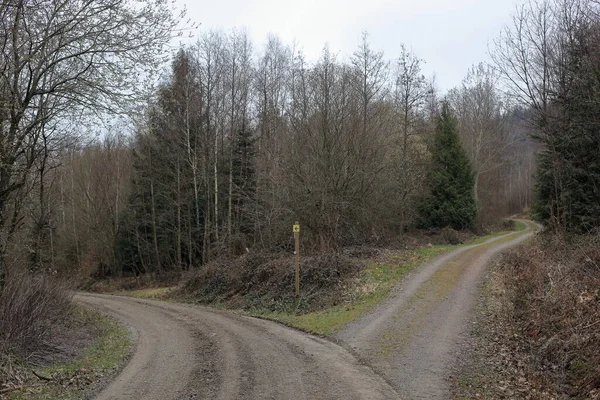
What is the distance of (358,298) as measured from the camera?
15250 mm

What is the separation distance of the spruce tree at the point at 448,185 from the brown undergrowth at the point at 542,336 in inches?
806

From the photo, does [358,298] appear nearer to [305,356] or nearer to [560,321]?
[305,356]

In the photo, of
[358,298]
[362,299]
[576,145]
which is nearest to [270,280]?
[358,298]

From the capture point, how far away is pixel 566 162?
67.0ft

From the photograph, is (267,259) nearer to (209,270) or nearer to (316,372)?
(209,270)

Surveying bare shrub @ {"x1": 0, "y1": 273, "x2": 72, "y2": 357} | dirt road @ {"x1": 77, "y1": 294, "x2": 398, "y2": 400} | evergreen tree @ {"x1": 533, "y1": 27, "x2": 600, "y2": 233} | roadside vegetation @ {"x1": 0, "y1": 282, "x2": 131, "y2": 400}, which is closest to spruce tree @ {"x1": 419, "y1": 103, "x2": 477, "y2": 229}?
evergreen tree @ {"x1": 533, "y1": 27, "x2": 600, "y2": 233}

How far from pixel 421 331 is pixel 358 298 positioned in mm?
4613

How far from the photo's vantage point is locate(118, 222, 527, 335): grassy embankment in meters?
12.7

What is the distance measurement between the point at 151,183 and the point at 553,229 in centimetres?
2637

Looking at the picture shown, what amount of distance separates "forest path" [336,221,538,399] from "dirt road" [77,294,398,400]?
1.51 feet

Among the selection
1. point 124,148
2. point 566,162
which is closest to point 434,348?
point 566,162

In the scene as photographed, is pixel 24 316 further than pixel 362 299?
No

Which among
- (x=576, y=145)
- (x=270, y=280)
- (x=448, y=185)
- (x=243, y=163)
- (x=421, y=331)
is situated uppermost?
(x=243, y=163)

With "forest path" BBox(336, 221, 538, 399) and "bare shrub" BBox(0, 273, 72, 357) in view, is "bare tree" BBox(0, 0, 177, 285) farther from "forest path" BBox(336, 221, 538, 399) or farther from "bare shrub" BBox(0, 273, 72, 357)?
"forest path" BBox(336, 221, 538, 399)
